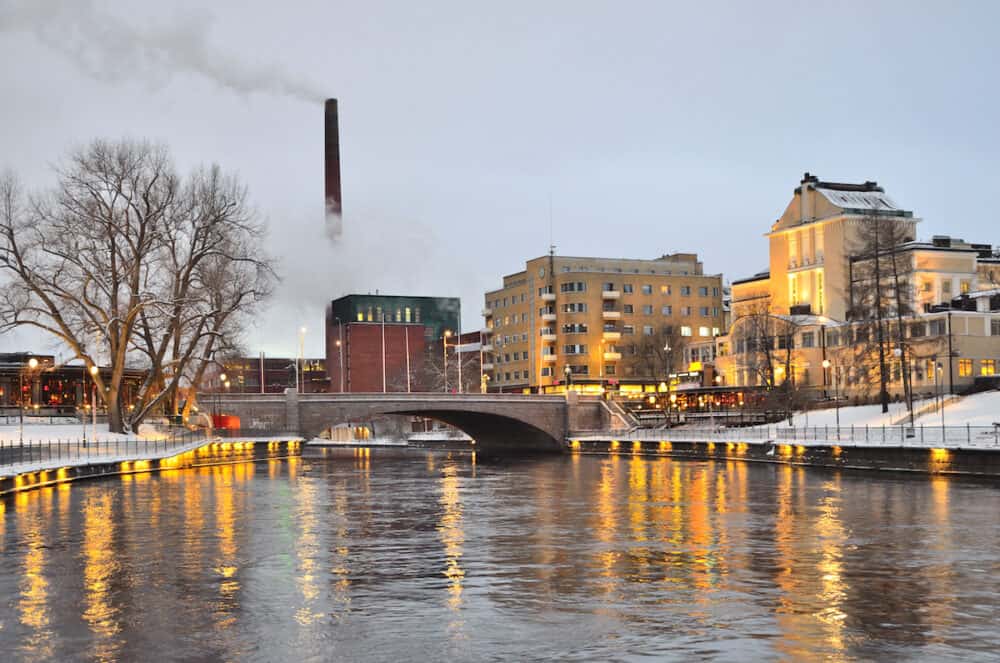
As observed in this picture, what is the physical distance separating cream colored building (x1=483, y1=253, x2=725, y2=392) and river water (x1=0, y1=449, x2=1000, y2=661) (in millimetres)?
105602

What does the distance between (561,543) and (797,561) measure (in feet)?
23.4

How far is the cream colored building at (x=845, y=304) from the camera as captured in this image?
97.4 meters

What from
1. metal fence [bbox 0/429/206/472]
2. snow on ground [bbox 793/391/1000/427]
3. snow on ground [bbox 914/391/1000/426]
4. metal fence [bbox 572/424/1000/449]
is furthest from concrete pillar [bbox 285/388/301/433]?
snow on ground [bbox 914/391/1000/426]

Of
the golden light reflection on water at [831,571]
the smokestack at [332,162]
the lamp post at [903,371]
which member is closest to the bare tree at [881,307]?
the lamp post at [903,371]

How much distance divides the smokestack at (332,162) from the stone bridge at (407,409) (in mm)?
33407

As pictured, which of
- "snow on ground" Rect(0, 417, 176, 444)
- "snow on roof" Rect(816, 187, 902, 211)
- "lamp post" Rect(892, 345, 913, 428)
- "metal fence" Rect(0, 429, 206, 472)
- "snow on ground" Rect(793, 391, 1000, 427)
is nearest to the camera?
"metal fence" Rect(0, 429, 206, 472)

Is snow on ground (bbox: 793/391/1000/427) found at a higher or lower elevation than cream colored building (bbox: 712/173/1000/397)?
lower

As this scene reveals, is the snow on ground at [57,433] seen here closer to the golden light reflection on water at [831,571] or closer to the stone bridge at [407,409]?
the stone bridge at [407,409]

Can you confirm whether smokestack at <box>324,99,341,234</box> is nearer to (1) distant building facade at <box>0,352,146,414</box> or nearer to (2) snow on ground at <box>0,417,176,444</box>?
(1) distant building facade at <box>0,352,146,414</box>

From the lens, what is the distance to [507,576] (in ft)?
87.5

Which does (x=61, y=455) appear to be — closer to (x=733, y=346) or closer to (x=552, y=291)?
(x=733, y=346)

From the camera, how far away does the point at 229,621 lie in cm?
2155

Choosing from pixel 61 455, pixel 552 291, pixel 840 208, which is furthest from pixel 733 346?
pixel 61 455

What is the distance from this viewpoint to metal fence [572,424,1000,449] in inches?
2422
